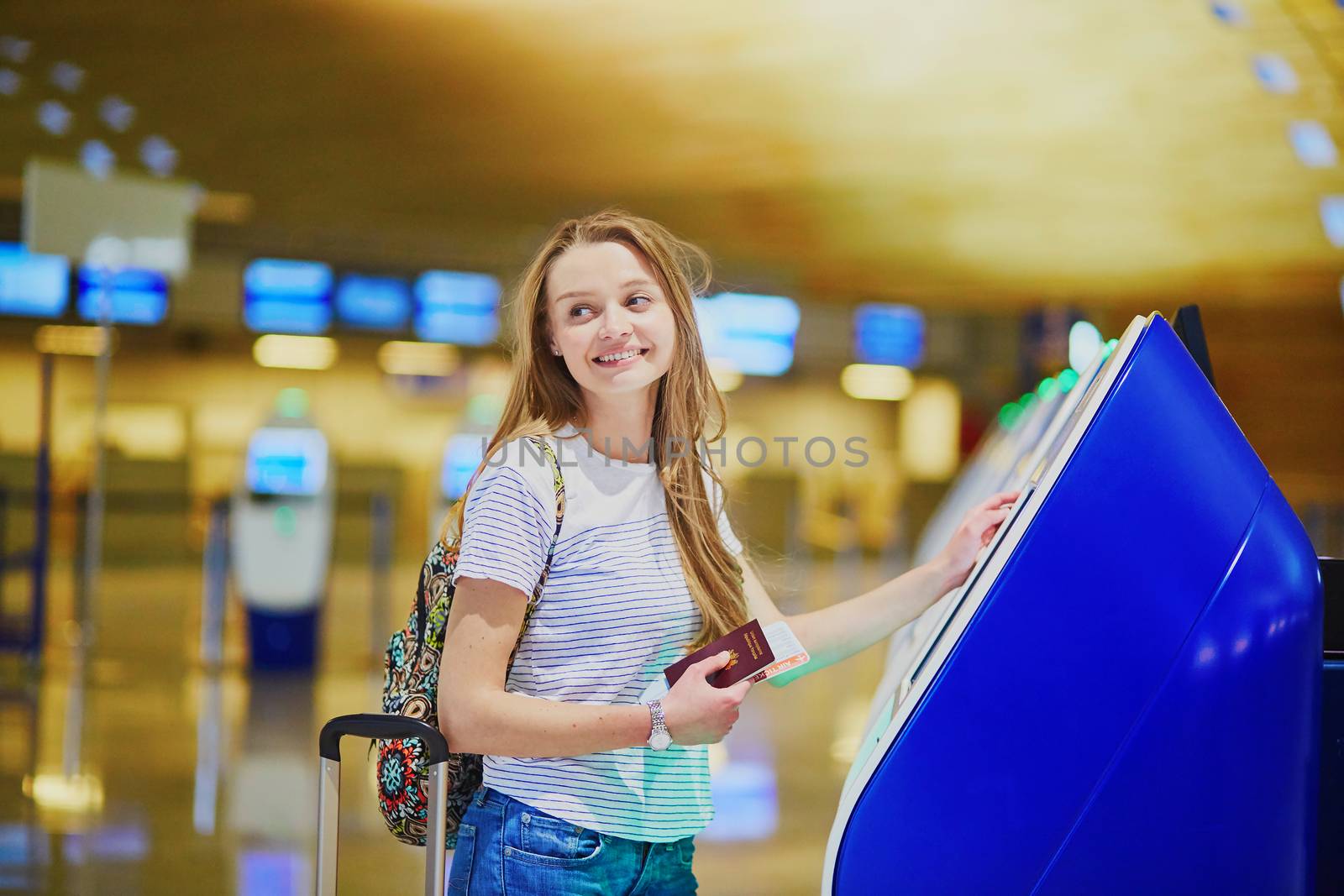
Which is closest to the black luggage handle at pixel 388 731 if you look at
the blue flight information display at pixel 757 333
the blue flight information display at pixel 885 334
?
the blue flight information display at pixel 757 333

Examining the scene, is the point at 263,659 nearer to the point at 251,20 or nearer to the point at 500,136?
the point at 251,20

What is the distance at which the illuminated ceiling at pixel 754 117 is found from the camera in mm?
6730

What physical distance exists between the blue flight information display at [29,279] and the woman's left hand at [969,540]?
11.8 m

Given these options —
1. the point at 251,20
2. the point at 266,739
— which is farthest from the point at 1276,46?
the point at 266,739

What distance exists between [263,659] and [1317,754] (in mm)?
6320

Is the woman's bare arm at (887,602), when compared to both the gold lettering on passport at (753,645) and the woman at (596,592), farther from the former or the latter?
the gold lettering on passport at (753,645)

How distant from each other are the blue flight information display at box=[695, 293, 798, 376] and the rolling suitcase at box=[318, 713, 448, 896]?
12735 millimetres

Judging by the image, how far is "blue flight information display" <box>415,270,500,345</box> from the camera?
13398 millimetres

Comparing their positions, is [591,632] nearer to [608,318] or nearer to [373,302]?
[608,318]

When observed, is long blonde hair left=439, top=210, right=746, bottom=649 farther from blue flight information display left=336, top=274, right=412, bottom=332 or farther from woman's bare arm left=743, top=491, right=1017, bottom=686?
blue flight information display left=336, top=274, right=412, bottom=332

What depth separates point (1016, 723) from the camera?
44.4 inches

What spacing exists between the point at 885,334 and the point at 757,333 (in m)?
2.31

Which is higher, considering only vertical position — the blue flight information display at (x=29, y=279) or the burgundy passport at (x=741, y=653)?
the blue flight information display at (x=29, y=279)

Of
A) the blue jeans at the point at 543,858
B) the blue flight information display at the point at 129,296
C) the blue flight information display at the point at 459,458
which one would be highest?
the blue flight information display at the point at 129,296
